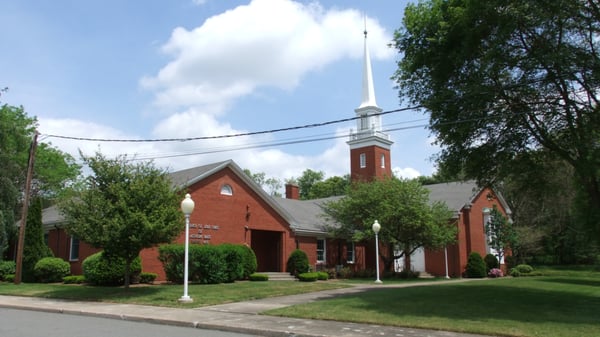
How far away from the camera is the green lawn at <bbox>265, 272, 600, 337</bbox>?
10508 mm

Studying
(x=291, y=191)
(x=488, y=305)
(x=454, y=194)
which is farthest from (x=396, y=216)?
(x=291, y=191)

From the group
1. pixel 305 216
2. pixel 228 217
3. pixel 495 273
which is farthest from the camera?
pixel 305 216

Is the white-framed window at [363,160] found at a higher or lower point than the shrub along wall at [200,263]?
higher

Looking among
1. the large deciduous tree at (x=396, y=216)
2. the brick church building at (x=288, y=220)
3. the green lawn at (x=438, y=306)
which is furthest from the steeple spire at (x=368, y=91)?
the green lawn at (x=438, y=306)

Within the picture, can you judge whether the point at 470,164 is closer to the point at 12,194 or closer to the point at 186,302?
the point at 186,302

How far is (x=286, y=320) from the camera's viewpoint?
1198cm

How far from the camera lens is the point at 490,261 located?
35.0 metres

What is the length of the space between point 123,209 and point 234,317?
705cm

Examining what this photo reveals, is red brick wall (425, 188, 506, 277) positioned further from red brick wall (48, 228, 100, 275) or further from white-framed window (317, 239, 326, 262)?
red brick wall (48, 228, 100, 275)

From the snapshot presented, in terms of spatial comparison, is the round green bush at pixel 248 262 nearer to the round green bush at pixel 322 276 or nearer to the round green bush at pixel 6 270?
Result: the round green bush at pixel 322 276

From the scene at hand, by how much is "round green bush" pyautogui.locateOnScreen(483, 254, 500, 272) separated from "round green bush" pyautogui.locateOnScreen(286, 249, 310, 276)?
13.6 metres

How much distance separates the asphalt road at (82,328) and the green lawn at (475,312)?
2.88 meters

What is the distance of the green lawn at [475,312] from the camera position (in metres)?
10.5

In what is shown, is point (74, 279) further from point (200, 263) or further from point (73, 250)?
point (200, 263)
